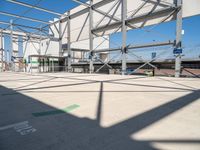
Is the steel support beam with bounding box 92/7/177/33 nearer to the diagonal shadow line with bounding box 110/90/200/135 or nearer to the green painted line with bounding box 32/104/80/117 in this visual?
the diagonal shadow line with bounding box 110/90/200/135

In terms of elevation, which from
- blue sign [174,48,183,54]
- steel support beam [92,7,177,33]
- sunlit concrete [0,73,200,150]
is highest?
steel support beam [92,7,177,33]

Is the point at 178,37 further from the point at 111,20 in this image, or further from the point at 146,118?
the point at 146,118

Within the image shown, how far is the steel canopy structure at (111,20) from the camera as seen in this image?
10.6 meters

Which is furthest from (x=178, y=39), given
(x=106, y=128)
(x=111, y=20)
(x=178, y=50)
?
(x=106, y=128)

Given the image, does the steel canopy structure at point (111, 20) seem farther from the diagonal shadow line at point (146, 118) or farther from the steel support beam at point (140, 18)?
the diagonal shadow line at point (146, 118)

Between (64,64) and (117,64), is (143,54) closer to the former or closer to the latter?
(117,64)

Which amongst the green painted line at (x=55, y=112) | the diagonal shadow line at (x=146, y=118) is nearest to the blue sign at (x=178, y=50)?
the diagonal shadow line at (x=146, y=118)

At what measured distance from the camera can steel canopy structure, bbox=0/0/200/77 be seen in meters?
10.6

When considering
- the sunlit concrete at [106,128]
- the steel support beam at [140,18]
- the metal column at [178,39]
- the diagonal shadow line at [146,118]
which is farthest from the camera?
the steel support beam at [140,18]

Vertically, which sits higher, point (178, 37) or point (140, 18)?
point (140, 18)

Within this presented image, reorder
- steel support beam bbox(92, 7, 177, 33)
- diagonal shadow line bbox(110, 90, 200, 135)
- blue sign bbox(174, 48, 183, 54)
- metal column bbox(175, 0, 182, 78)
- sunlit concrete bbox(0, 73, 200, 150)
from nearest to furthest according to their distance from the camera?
sunlit concrete bbox(0, 73, 200, 150) < diagonal shadow line bbox(110, 90, 200, 135) < blue sign bbox(174, 48, 183, 54) < metal column bbox(175, 0, 182, 78) < steel support beam bbox(92, 7, 177, 33)

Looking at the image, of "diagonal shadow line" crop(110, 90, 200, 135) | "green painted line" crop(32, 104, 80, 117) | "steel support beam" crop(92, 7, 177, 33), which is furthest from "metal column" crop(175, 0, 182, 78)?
"green painted line" crop(32, 104, 80, 117)

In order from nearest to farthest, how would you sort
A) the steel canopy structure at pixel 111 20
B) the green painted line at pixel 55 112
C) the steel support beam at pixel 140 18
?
the green painted line at pixel 55 112
the steel canopy structure at pixel 111 20
the steel support beam at pixel 140 18

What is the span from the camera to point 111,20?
15.1 m
